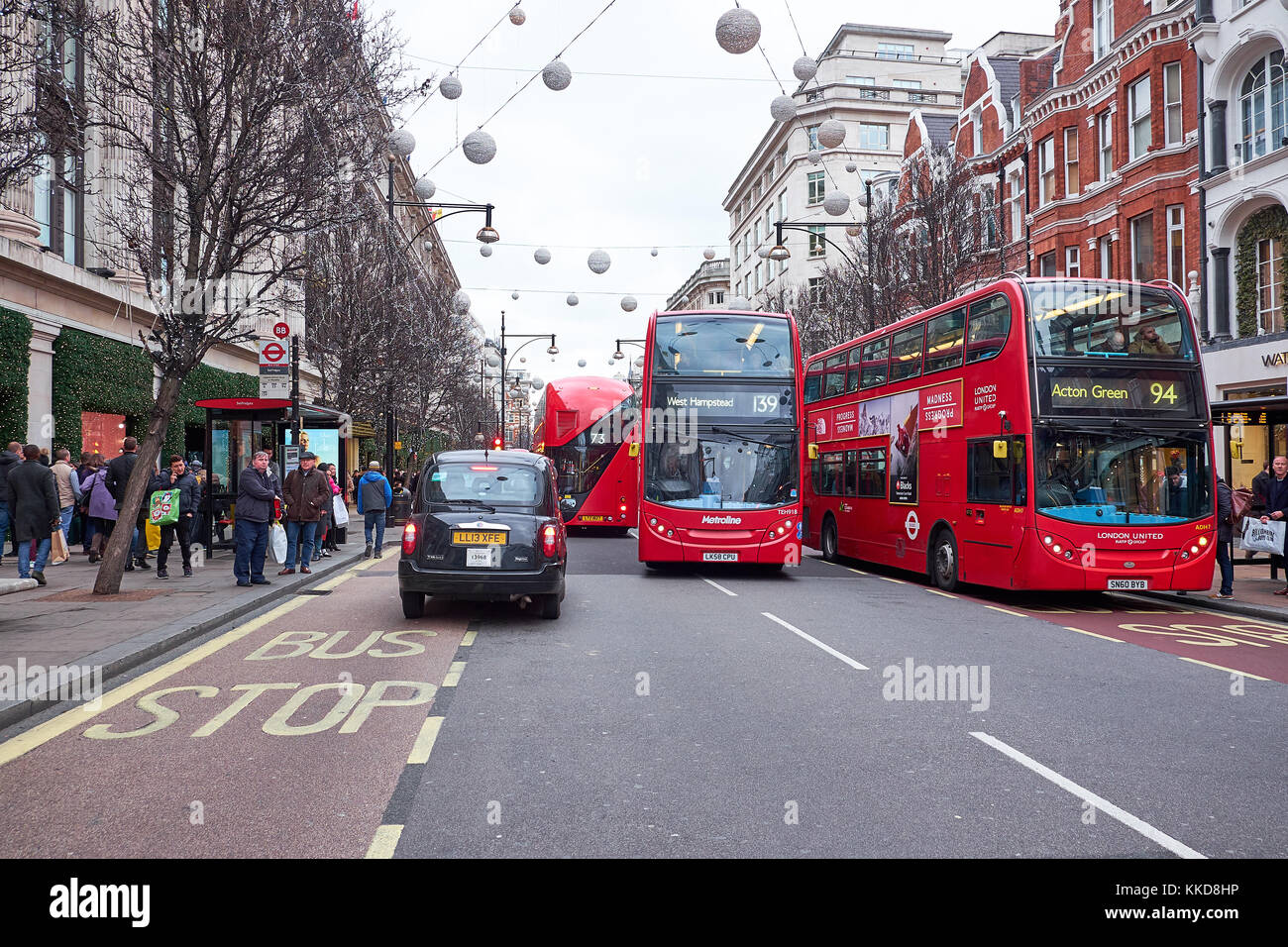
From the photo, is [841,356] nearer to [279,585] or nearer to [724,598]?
[724,598]

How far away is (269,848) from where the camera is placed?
161 inches

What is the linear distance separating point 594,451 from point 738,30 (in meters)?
15.5

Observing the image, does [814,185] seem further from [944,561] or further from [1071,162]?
[944,561]

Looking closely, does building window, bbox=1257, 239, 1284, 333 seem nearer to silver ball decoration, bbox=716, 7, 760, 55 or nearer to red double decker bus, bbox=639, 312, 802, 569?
red double decker bus, bbox=639, 312, 802, 569

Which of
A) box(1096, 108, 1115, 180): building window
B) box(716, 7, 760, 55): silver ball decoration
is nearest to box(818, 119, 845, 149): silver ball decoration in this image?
box(716, 7, 760, 55): silver ball decoration

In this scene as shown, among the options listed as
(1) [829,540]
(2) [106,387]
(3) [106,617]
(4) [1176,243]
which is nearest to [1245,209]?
(4) [1176,243]

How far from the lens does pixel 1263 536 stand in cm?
1376

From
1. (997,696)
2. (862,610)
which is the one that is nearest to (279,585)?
(862,610)

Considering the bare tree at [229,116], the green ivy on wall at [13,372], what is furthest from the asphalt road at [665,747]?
the green ivy on wall at [13,372]

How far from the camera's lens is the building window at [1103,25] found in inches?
1091

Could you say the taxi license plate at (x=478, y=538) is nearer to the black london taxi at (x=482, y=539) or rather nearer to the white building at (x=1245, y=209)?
the black london taxi at (x=482, y=539)

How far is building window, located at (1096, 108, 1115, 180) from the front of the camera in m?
27.2

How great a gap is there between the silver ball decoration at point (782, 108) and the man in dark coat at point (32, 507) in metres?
11.9

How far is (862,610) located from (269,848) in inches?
357
